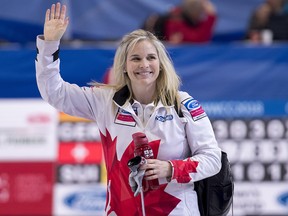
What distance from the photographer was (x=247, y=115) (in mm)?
8734

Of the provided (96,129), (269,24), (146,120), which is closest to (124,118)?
(146,120)

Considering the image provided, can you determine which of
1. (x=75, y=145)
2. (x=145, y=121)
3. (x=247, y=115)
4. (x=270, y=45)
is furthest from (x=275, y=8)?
(x=145, y=121)

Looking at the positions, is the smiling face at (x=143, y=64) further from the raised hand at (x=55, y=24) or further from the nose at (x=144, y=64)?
the raised hand at (x=55, y=24)

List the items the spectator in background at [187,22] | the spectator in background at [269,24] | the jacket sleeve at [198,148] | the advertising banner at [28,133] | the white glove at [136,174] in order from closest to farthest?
1. the white glove at [136,174]
2. the jacket sleeve at [198,148]
3. the advertising banner at [28,133]
4. the spectator in background at [187,22]
5. the spectator in background at [269,24]

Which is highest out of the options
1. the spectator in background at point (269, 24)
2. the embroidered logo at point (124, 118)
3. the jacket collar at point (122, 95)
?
the spectator in background at point (269, 24)

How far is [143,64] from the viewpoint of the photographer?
4.35 m

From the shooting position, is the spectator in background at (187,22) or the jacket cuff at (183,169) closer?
the jacket cuff at (183,169)

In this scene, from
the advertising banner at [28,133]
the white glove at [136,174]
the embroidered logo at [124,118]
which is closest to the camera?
the white glove at [136,174]

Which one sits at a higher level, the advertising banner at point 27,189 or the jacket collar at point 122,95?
the jacket collar at point 122,95

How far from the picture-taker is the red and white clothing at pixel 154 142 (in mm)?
4301

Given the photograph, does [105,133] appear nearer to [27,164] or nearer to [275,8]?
[27,164]

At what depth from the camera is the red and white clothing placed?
14.1 ft

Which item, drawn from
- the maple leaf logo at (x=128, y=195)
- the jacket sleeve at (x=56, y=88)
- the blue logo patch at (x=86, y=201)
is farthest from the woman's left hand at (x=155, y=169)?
the blue logo patch at (x=86, y=201)

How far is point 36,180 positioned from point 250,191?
223 cm
